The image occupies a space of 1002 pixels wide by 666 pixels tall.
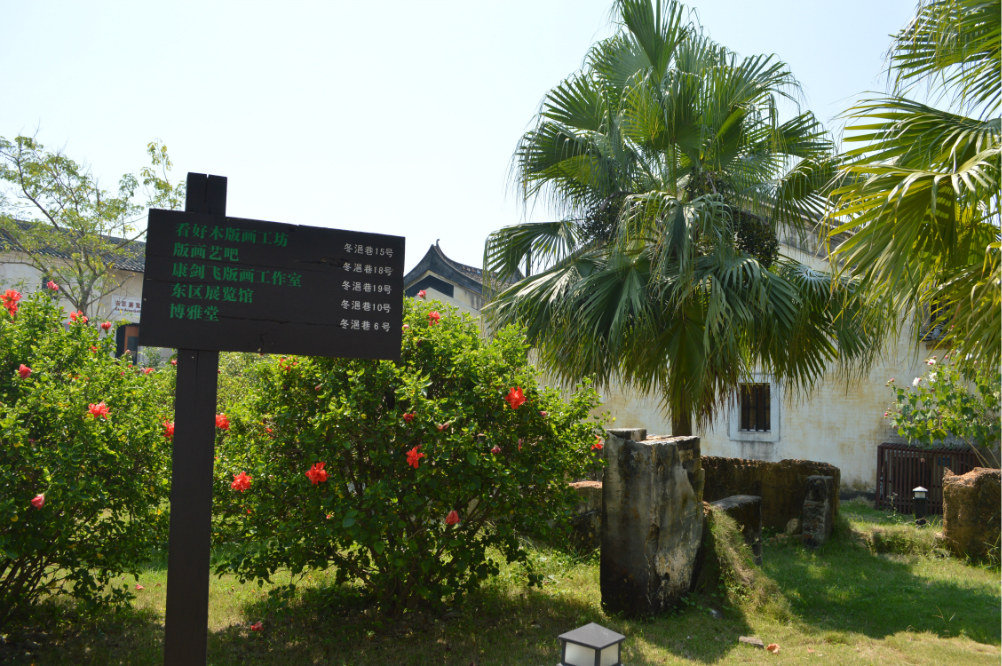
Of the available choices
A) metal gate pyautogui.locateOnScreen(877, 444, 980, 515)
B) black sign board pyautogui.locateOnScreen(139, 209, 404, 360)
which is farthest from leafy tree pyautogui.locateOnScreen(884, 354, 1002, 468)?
black sign board pyautogui.locateOnScreen(139, 209, 404, 360)

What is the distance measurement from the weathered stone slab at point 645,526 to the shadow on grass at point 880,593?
1.14m

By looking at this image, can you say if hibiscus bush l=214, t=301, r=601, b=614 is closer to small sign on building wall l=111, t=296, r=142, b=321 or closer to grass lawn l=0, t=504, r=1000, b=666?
grass lawn l=0, t=504, r=1000, b=666

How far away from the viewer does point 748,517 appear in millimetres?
7113

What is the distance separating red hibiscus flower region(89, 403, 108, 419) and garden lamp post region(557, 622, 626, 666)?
304cm

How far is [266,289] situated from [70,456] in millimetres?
1588

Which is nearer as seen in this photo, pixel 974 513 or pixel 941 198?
pixel 941 198

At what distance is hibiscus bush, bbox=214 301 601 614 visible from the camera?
4559mm

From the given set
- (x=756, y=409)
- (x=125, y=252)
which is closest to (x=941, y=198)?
(x=756, y=409)

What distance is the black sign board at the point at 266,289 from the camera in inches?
140

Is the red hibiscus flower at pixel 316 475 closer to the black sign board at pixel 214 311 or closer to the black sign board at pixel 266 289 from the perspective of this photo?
the black sign board at pixel 214 311

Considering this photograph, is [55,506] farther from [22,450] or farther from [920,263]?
[920,263]

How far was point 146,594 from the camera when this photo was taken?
233 inches

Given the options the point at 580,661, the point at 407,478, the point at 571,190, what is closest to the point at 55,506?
the point at 407,478

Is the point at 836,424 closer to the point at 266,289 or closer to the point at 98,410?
the point at 266,289
